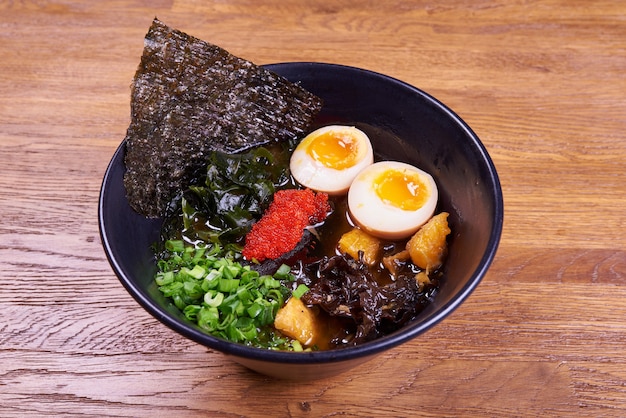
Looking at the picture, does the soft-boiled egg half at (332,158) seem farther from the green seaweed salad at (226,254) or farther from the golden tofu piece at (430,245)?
the golden tofu piece at (430,245)

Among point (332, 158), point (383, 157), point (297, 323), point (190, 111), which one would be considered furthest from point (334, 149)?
point (297, 323)

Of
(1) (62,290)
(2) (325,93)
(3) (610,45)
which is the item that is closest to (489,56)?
(3) (610,45)

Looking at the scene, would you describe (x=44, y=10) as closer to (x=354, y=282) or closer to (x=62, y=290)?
(x=62, y=290)

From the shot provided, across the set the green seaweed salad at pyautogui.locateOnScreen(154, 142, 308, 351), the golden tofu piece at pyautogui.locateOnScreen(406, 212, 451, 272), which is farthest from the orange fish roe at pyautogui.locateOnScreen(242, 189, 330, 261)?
the golden tofu piece at pyautogui.locateOnScreen(406, 212, 451, 272)

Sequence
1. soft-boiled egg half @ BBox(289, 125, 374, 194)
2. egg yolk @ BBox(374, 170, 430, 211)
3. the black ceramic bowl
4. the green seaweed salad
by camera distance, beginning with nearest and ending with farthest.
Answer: the black ceramic bowl, the green seaweed salad, egg yolk @ BBox(374, 170, 430, 211), soft-boiled egg half @ BBox(289, 125, 374, 194)

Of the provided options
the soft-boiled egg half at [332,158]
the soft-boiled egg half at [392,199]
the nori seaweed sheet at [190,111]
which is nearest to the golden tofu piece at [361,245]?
the soft-boiled egg half at [392,199]

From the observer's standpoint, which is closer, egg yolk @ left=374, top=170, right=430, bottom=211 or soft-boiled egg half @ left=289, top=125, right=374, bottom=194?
egg yolk @ left=374, top=170, right=430, bottom=211

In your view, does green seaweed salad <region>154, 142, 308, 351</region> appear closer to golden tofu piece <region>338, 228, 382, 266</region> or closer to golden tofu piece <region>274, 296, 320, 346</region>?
golden tofu piece <region>274, 296, 320, 346</region>

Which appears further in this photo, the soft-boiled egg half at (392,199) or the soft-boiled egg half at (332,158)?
the soft-boiled egg half at (332,158)

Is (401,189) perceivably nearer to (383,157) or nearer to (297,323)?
(383,157)
